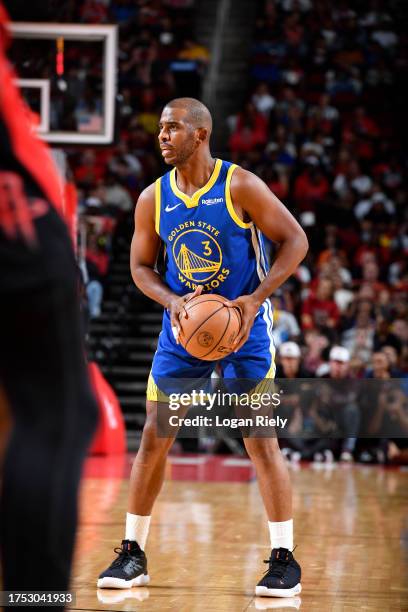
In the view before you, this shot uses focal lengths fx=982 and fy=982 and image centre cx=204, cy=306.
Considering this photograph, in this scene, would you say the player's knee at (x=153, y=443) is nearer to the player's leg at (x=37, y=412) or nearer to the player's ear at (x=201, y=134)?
the player's ear at (x=201, y=134)

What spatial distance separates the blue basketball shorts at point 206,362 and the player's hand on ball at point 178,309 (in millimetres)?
157

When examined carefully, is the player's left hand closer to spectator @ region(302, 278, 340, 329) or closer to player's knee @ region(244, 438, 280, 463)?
player's knee @ region(244, 438, 280, 463)

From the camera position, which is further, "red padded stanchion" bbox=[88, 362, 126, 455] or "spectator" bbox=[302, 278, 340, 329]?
"spectator" bbox=[302, 278, 340, 329]

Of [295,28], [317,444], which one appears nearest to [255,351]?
[317,444]

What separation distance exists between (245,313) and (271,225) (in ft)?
1.33

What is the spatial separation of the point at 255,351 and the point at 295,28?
1423 centimetres

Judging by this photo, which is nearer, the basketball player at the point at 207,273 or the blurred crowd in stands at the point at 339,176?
the basketball player at the point at 207,273

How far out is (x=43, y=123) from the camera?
826 centimetres

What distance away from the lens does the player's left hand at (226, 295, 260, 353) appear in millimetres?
3822

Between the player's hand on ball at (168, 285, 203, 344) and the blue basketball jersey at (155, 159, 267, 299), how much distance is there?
15 cm

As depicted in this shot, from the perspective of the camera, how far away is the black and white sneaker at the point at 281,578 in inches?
150

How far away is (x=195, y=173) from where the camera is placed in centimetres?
410

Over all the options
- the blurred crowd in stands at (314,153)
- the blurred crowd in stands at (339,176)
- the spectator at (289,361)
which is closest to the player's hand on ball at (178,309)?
the blurred crowd in stands at (314,153)

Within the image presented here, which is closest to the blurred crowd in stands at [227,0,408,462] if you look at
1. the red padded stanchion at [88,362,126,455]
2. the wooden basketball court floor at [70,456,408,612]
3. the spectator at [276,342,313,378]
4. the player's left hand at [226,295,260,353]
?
the spectator at [276,342,313,378]
